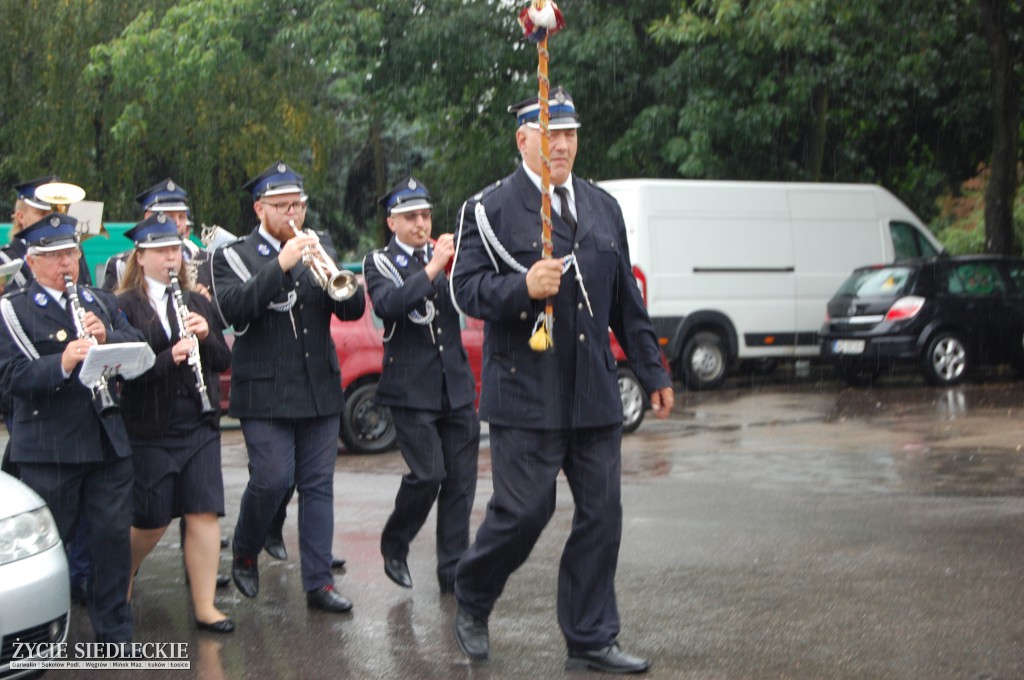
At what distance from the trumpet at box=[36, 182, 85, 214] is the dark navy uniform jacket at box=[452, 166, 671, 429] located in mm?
2552

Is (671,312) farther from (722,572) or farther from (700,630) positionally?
(700,630)

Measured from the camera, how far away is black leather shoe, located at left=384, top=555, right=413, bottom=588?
7.06 m

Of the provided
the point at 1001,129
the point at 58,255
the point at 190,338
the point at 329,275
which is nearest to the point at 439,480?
the point at 329,275

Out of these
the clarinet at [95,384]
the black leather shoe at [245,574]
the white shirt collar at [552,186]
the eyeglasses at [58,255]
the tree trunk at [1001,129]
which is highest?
the tree trunk at [1001,129]

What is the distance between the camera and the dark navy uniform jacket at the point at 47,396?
18.9 feet

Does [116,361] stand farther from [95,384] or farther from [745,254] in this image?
[745,254]

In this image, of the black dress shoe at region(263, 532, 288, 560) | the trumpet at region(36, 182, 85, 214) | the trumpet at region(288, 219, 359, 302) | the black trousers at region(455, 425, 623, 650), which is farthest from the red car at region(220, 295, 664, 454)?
the black trousers at region(455, 425, 623, 650)

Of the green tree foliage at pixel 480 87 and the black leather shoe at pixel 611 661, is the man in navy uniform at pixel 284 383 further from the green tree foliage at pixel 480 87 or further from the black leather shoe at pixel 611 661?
the green tree foliage at pixel 480 87

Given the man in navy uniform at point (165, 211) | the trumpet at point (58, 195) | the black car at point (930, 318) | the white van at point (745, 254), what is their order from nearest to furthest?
the trumpet at point (58, 195), the man in navy uniform at point (165, 211), the black car at point (930, 318), the white van at point (745, 254)

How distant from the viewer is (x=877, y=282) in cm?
1848

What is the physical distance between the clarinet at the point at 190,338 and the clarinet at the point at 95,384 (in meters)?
0.54

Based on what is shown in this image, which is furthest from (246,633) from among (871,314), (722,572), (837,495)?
(871,314)

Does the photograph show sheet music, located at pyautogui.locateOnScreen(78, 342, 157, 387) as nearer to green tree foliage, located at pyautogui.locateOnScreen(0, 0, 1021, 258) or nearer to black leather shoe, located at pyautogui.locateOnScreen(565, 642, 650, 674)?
black leather shoe, located at pyautogui.locateOnScreen(565, 642, 650, 674)

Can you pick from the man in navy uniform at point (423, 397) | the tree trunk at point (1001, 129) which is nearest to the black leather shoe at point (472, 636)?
the man in navy uniform at point (423, 397)
